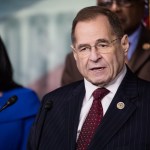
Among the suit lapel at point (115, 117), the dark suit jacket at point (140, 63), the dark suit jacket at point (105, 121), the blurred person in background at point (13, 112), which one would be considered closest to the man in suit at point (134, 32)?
the dark suit jacket at point (140, 63)

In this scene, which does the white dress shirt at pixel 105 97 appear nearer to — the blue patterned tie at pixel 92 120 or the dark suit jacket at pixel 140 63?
the blue patterned tie at pixel 92 120

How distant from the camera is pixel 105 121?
85.6 inches

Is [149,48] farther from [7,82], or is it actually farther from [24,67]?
[24,67]

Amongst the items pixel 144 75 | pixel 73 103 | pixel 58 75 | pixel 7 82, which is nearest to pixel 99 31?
pixel 73 103

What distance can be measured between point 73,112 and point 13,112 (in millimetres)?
848

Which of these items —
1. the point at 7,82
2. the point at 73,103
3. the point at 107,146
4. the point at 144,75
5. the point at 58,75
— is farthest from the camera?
the point at 58,75

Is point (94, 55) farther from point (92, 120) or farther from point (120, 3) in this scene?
point (120, 3)

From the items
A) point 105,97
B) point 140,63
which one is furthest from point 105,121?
point 140,63

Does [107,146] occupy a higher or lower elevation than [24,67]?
higher

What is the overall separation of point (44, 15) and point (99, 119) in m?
1.88

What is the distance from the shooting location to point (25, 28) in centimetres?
397

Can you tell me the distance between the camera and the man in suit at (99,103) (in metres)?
2.13

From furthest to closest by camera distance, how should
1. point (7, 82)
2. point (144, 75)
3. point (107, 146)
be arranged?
point (7, 82) < point (144, 75) < point (107, 146)

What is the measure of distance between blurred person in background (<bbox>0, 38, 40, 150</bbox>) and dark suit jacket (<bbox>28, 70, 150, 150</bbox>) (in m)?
0.55
